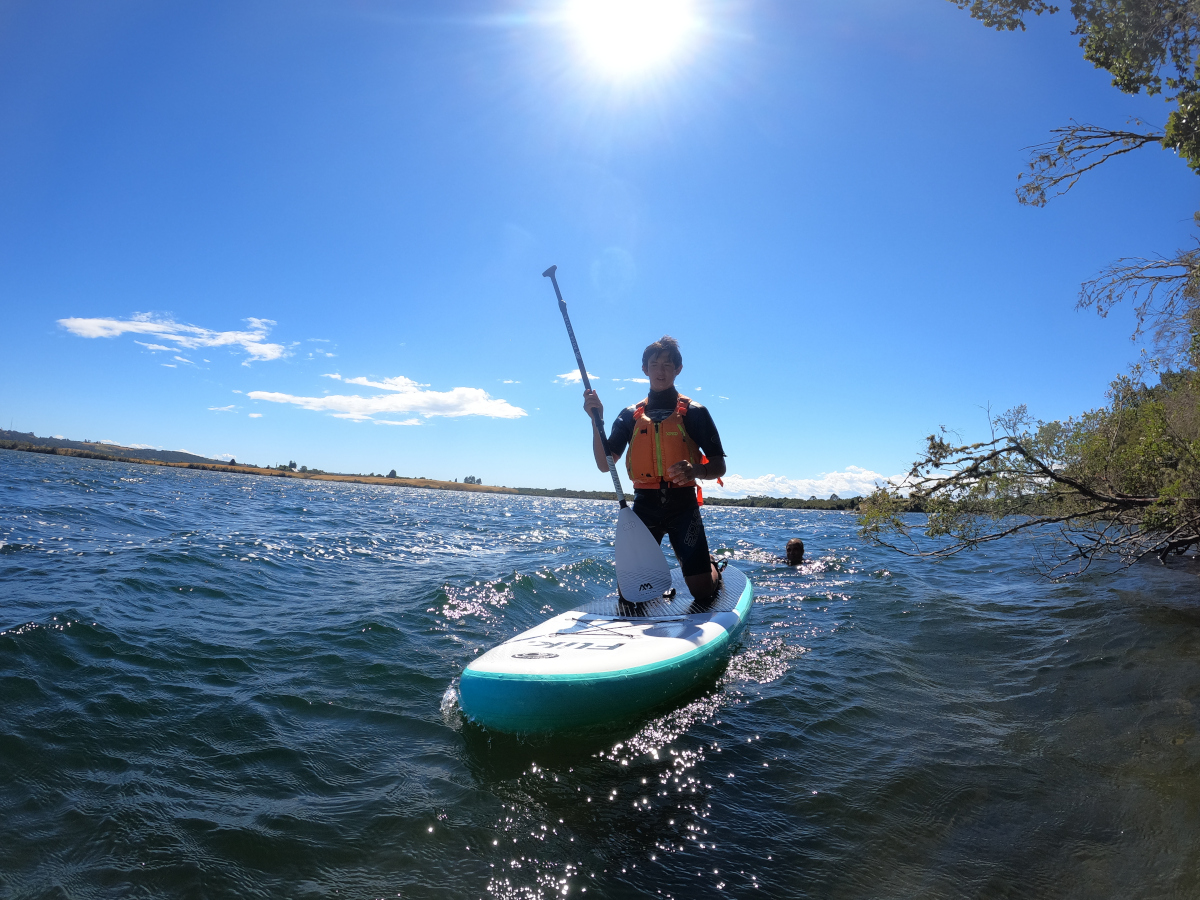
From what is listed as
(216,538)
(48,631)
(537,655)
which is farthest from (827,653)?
(216,538)

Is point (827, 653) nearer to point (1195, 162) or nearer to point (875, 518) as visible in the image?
point (875, 518)

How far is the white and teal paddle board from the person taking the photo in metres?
3.69

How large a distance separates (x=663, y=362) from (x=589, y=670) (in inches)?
117

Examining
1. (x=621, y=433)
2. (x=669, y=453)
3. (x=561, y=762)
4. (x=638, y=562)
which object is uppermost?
(x=621, y=433)

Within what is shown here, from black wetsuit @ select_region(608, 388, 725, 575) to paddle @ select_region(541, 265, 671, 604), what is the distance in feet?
0.32

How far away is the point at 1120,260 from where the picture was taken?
20.4ft

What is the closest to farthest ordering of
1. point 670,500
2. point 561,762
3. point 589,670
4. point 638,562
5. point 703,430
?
1. point 561,762
2. point 589,670
3. point 703,430
4. point 670,500
5. point 638,562

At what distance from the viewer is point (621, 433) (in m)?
5.72

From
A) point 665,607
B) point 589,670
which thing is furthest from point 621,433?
point 589,670

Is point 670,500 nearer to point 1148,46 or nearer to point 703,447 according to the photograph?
point 703,447

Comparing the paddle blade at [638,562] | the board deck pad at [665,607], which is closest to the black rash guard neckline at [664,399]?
the paddle blade at [638,562]

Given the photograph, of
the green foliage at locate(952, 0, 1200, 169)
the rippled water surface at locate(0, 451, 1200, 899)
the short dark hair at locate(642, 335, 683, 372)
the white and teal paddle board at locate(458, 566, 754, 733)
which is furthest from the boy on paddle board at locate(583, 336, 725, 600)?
the green foliage at locate(952, 0, 1200, 169)

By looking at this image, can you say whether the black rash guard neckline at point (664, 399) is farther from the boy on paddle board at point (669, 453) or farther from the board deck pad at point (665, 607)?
the board deck pad at point (665, 607)

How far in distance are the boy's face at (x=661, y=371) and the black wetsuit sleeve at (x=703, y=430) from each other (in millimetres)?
366
